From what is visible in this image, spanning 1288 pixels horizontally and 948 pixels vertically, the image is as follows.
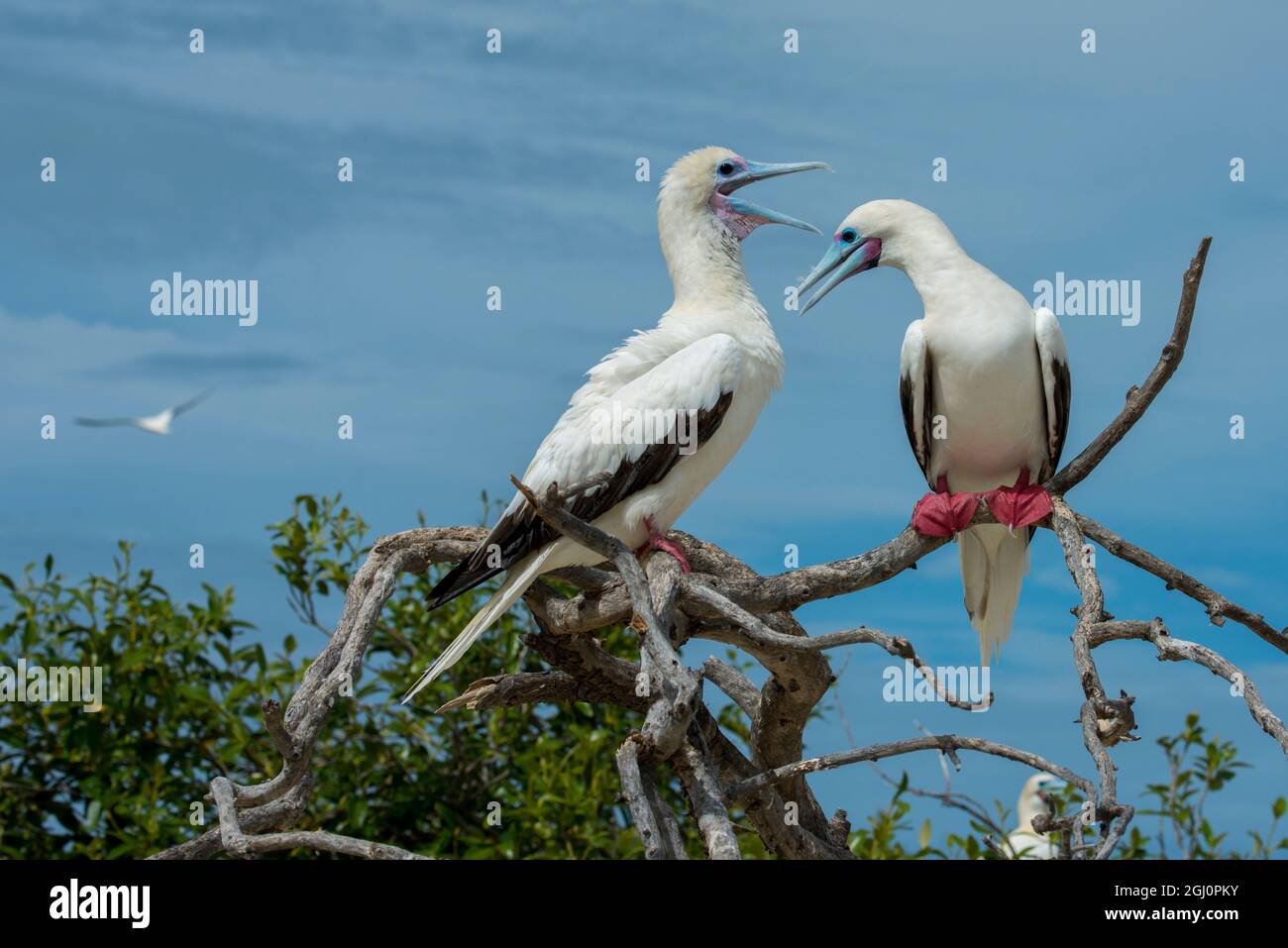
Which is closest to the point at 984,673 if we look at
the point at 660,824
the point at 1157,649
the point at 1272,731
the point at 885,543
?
the point at 885,543

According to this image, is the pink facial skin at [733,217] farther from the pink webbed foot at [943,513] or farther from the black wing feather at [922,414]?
the pink webbed foot at [943,513]

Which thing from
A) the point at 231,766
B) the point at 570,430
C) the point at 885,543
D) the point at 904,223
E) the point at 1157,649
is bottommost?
the point at 231,766

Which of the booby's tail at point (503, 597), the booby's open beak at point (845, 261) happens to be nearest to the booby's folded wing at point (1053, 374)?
the booby's open beak at point (845, 261)

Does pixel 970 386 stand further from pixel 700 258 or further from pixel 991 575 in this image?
pixel 700 258

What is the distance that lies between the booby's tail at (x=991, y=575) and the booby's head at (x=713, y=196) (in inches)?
63.8

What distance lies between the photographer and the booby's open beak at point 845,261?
6.16m

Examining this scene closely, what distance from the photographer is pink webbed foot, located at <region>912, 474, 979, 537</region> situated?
5656 millimetres

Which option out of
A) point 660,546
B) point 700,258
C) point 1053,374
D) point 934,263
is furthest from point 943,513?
point 700,258

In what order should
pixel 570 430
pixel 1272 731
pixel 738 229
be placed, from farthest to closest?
1. pixel 738 229
2. pixel 570 430
3. pixel 1272 731

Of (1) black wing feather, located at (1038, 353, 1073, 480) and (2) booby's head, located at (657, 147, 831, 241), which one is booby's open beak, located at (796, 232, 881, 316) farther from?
(1) black wing feather, located at (1038, 353, 1073, 480)

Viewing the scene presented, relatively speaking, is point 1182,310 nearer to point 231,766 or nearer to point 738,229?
point 738,229

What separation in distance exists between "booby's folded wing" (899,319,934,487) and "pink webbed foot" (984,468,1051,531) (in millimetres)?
388

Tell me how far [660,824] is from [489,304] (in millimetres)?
2374

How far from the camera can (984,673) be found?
6008mm
